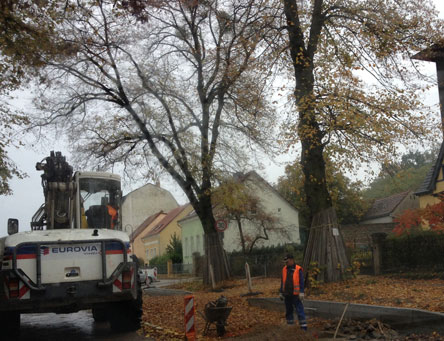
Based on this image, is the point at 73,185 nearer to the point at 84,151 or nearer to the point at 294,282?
the point at 294,282

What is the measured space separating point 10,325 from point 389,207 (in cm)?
4926

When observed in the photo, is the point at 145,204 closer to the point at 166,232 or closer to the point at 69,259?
the point at 166,232

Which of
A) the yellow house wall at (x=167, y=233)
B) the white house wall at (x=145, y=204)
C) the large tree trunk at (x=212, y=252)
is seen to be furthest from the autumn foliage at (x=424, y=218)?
the white house wall at (x=145, y=204)

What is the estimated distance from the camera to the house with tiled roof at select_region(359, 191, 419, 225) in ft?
180

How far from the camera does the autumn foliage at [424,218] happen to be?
18.4 m

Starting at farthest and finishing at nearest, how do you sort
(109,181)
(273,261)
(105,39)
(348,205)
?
1. (348,205)
2. (273,261)
3. (105,39)
4. (109,181)

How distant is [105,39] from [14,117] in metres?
4.85

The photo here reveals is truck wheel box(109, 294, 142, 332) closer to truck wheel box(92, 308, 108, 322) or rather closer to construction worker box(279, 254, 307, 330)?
truck wheel box(92, 308, 108, 322)

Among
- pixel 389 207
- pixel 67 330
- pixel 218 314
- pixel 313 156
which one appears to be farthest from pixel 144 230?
pixel 218 314

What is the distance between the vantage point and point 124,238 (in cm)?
1202

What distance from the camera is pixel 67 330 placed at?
14.0 metres

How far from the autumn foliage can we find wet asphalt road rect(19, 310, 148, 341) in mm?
11040

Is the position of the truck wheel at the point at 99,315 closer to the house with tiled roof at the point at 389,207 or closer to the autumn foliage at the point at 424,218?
the autumn foliage at the point at 424,218

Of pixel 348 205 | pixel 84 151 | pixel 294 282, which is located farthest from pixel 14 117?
pixel 348 205
